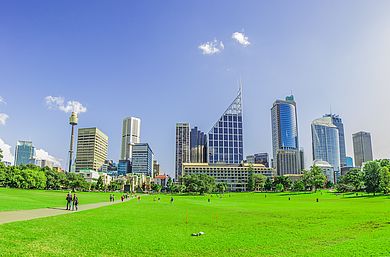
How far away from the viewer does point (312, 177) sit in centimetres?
14325

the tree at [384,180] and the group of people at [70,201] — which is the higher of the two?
the tree at [384,180]

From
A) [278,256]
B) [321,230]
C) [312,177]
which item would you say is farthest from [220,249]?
[312,177]

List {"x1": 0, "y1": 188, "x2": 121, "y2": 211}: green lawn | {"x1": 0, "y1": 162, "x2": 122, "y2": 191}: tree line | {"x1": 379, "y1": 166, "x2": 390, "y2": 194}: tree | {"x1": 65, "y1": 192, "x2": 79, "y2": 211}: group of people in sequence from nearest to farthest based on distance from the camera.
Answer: {"x1": 0, "y1": 188, "x2": 121, "y2": 211}: green lawn
{"x1": 65, "y1": 192, "x2": 79, "y2": 211}: group of people
{"x1": 379, "y1": 166, "x2": 390, "y2": 194}: tree
{"x1": 0, "y1": 162, "x2": 122, "y2": 191}: tree line

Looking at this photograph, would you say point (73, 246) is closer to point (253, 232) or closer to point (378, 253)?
point (253, 232)

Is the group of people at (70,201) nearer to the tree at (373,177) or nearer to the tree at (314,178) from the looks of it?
the tree at (373,177)

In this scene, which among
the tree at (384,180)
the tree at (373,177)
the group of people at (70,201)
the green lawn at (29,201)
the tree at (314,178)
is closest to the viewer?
the green lawn at (29,201)

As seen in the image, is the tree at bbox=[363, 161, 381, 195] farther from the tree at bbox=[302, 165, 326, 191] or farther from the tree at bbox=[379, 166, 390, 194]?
the tree at bbox=[302, 165, 326, 191]

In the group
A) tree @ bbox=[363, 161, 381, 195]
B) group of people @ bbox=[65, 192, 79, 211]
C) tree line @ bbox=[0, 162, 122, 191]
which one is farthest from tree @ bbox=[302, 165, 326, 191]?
group of people @ bbox=[65, 192, 79, 211]

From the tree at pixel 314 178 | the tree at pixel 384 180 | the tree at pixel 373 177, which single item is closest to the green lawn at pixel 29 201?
the tree at pixel 373 177

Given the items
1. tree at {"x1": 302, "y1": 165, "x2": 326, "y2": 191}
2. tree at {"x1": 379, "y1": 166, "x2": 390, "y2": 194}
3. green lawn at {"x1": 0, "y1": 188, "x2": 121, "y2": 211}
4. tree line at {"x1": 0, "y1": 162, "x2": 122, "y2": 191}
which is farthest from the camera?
tree at {"x1": 302, "y1": 165, "x2": 326, "y2": 191}

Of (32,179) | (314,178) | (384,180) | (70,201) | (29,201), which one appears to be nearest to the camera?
(70,201)

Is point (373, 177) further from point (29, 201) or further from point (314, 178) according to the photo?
point (29, 201)

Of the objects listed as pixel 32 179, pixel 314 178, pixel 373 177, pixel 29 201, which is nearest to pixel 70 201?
pixel 29 201

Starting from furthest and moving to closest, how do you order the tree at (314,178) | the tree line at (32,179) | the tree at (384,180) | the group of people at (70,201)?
the tree at (314,178)
the tree line at (32,179)
the tree at (384,180)
the group of people at (70,201)
